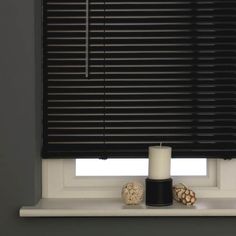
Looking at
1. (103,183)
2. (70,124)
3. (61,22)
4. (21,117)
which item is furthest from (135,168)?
(61,22)

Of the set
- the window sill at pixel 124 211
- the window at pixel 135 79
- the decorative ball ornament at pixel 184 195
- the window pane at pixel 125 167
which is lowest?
the window sill at pixel 124 211

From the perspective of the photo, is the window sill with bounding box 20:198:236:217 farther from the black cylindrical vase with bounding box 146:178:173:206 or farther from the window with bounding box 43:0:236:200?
the window with bounding box 43:0:236:200

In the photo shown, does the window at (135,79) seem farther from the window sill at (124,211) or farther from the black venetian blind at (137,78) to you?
the window sill at (124,211)

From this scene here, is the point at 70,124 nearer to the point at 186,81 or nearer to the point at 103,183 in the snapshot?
the point at 103,183

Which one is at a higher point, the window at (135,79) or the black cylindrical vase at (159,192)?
the window at (135,79)

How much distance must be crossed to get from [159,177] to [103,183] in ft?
0.67

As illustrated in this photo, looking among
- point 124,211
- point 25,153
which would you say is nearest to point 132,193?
point 124,211

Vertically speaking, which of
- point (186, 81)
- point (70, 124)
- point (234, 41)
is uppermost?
point (234, 41)

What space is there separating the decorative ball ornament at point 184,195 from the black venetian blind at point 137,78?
0.10 m

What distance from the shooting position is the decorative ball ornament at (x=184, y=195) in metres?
1.49

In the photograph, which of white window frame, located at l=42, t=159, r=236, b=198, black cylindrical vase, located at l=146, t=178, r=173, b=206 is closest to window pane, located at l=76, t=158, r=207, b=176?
white window frame, located at l=42, t=159, r=236, b=198

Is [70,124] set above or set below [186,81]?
below

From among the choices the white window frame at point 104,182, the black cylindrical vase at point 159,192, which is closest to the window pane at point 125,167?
the white window frame at point 104,182

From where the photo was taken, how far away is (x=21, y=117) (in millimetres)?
1478
